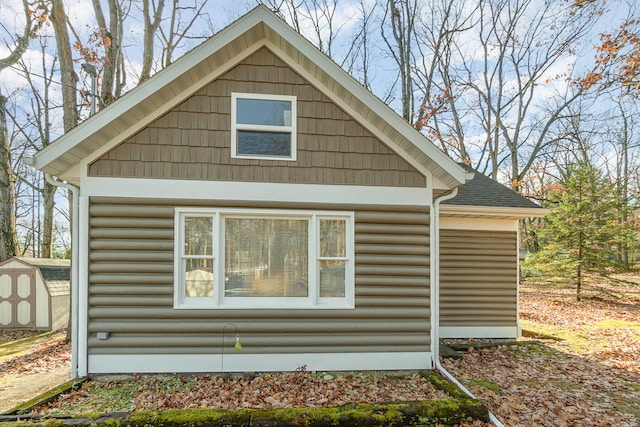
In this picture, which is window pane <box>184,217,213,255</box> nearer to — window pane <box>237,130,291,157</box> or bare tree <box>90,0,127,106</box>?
window pane <box>237,130,291,157</box>

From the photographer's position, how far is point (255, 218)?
517cm

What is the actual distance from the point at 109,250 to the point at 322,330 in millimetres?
3504

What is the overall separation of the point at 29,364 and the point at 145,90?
5677 millimetres

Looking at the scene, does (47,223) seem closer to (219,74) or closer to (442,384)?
(219,74)

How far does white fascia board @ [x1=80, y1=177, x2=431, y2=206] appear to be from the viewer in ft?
15.9

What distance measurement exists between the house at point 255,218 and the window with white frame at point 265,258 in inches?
0.9

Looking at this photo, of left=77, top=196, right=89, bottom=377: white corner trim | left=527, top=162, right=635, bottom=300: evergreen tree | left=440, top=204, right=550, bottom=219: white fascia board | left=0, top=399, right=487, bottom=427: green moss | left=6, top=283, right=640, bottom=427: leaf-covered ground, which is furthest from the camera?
left=527, top=162, right=635, bottom=300: evergreen tree

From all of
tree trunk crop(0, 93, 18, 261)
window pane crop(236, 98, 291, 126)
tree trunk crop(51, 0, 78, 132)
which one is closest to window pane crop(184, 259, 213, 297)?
window pane crop(236, 98, 291, 126)

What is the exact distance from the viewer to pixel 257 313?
5000 millimetres

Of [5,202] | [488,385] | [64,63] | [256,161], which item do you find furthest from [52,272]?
[488,385]

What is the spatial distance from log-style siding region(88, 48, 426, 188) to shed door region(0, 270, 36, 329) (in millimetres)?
6420

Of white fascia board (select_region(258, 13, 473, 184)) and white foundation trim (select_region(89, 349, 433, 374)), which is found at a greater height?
white fascia board (select_region(258, 13, 473, 184))

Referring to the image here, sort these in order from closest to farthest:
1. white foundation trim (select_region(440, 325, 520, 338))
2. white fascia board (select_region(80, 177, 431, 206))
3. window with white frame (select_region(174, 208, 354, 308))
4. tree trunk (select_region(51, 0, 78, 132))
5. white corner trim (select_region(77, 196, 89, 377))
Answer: white corner trim (select_region(77, 196, 89, 377)) → white fascia board (select_region(80, 177, 431, 206)) → window with white frame (select_region(174, 208, 354, 308)) → white foundation trim (select_region(440, 325, 520, 338)) → tree trunk (select_region(51, 0, 78, 132))

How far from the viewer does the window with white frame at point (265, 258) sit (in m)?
5.00
